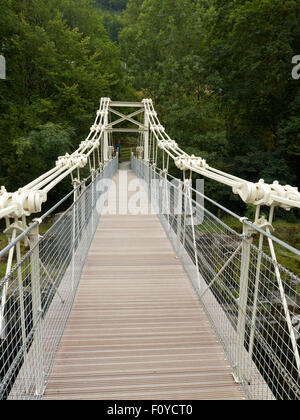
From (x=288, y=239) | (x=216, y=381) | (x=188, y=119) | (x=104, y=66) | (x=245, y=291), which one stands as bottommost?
(x=288, y=239)

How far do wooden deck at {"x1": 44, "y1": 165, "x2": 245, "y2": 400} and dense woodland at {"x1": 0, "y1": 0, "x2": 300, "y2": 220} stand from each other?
9003mm

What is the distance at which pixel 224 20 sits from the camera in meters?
13.3

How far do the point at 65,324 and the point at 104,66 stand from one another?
17414 millimetres

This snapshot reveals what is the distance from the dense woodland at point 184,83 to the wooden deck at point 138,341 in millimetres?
9003

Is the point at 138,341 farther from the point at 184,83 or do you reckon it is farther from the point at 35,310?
the point at 184,83

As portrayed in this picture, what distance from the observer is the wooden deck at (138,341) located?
1.72m

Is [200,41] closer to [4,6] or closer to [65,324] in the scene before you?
[4,6]

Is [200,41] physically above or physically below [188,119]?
above

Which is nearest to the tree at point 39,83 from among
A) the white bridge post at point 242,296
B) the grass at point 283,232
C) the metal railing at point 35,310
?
the grass at point 283,232

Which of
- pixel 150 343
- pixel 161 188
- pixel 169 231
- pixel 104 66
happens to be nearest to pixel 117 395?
pixel 150 343
